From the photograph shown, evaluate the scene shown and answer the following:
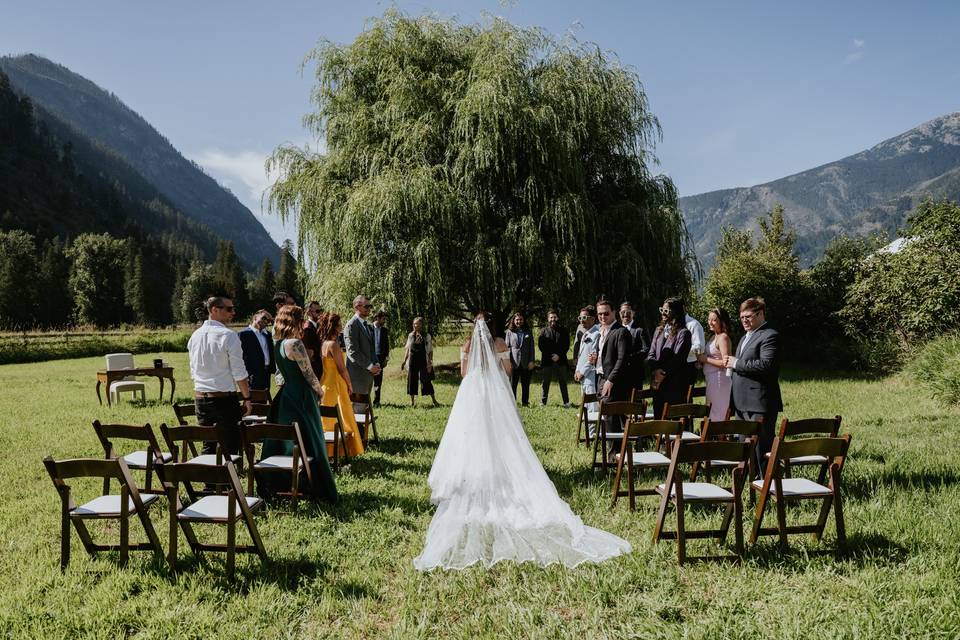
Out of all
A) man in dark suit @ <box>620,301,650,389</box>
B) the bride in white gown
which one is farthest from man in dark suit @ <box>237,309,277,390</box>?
man in dark suit @ <box>620,301,650,389</box>

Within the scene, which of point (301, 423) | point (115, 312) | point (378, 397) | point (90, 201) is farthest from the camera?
point (90, 201)

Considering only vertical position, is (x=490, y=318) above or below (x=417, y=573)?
above

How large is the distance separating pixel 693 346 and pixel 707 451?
4.02m

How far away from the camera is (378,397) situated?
42.6ft

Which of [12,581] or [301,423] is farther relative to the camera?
[301,423]

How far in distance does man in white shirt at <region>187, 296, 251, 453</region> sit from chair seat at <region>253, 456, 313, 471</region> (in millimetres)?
491

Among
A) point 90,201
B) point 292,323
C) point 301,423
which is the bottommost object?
point 301,423

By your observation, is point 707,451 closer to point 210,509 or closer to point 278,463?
point 210,509

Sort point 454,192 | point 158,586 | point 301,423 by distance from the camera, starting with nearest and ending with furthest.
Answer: point 158,586, point 301,423, point 454,192

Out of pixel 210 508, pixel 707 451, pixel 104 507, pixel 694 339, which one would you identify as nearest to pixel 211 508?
pixel 210 508

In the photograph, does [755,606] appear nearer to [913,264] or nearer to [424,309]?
[424,309]

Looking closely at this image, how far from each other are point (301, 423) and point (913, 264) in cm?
1932

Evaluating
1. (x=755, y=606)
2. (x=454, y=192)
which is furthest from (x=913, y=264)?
(x=755, y=606)

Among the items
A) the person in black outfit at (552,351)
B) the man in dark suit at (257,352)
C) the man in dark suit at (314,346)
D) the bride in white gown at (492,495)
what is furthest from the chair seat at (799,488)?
the person in black outfit at (552,351)
